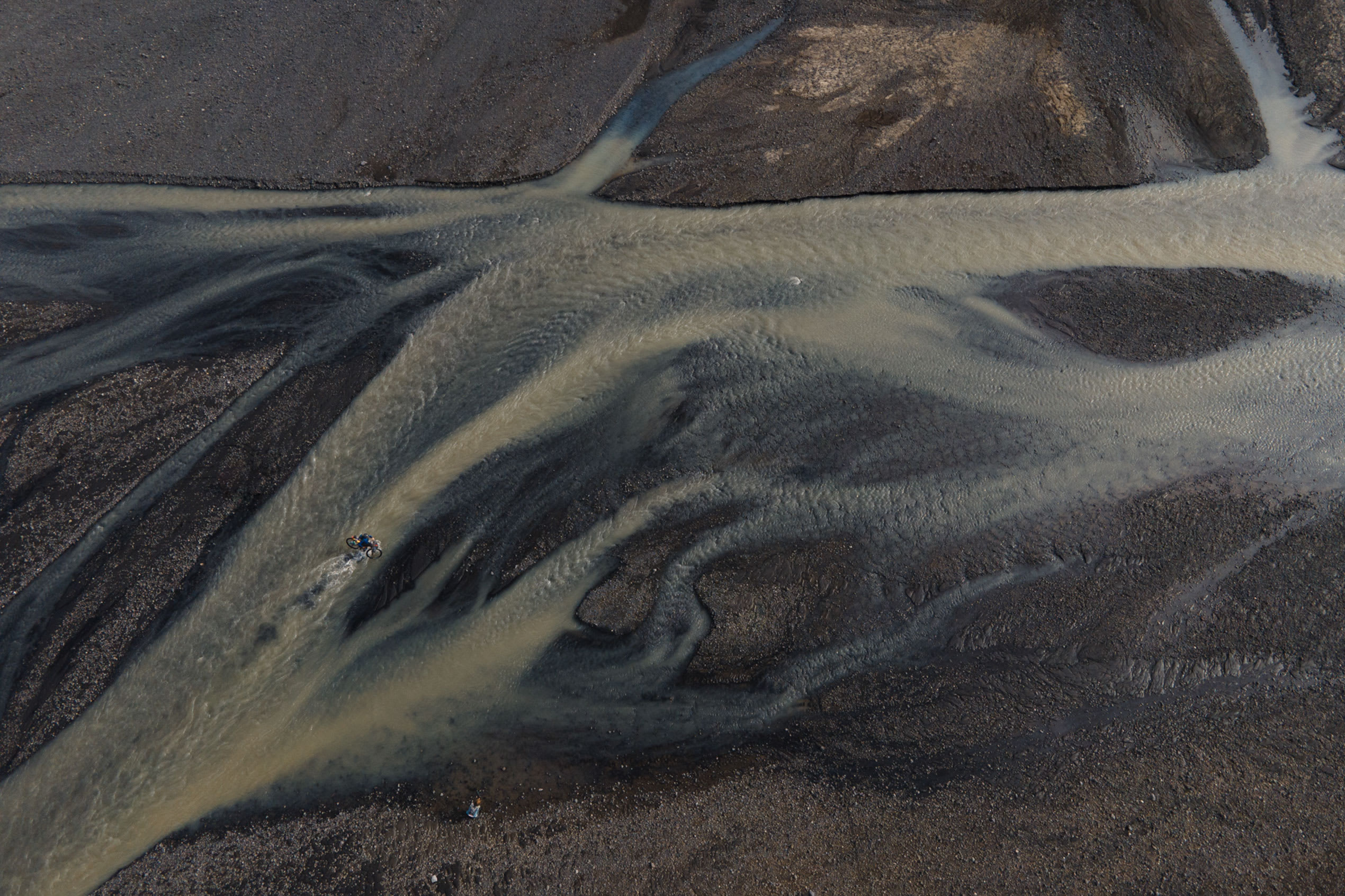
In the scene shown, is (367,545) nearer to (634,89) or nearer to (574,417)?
(574,417)

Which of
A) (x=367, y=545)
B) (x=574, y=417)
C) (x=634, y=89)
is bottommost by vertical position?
(x=367, y=545)

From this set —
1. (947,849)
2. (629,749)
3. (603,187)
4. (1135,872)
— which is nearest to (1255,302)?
(1135,872)

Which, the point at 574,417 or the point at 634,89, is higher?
the point at 634,89

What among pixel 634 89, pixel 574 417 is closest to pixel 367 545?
pixel 574 417

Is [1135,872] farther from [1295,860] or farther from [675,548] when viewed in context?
[675,548]

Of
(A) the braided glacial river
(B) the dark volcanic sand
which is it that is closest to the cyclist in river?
(A) the braided glacial river

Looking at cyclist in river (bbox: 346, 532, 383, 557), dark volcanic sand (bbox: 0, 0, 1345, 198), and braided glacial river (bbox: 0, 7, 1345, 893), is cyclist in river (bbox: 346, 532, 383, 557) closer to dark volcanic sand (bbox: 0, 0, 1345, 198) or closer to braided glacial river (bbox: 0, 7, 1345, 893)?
braided glacial river (bbox: 0, 7, 1345, 893)
